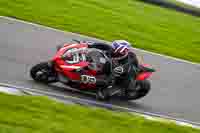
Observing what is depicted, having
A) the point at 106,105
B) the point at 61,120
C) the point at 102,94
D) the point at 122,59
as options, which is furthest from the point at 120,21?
the point at 61,120

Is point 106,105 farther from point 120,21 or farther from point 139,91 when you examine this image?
point 120,21

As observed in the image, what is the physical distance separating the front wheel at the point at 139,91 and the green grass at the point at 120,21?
469 centimetres

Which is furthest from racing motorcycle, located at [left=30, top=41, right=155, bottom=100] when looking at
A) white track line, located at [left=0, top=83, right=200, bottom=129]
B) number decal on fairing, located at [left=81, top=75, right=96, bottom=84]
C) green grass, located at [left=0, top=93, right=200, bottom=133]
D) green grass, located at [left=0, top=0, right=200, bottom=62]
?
green grass, located at [left=0, top=0, right=200, bottom=62]

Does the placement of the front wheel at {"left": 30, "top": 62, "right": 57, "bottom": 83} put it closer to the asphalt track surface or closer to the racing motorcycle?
the racing motorcycle

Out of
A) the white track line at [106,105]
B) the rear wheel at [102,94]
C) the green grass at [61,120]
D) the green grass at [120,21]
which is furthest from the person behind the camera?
the green grass at [120,21]

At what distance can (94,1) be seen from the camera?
20000 mm

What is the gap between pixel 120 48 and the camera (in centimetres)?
1187

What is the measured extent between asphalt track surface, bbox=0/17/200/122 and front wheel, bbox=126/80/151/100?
0.73 ft

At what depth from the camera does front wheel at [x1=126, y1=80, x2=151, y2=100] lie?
12.4 m

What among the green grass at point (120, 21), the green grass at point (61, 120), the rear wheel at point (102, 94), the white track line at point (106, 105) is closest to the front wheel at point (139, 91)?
the white track line at point (106, 105)

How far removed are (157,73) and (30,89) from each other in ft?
15.5

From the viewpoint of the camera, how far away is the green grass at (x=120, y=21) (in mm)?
17156

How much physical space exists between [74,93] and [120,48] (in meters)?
1.35

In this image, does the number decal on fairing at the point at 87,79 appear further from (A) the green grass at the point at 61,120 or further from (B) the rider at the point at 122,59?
(A) the green grass at the point at 61,120
